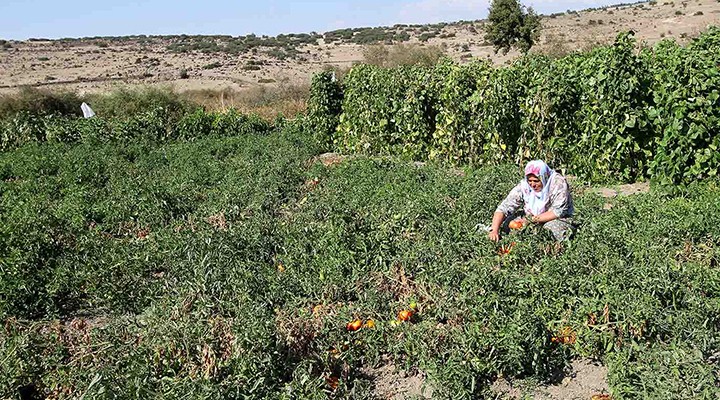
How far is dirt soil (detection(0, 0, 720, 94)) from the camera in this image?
3856 centimetres

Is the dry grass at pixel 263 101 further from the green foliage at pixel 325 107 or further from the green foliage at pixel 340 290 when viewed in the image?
the green foliage at pixel 340 290

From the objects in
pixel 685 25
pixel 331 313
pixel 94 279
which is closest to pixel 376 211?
pixel 331 313

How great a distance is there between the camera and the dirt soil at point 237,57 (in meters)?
38.6

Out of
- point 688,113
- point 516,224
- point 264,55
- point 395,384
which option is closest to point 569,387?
point 395,384

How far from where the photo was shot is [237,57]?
174ft

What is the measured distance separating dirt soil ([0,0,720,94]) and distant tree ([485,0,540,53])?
4.34 metres

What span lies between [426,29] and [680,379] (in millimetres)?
72572

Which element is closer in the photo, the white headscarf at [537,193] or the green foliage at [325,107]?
the white headscarf at [537,193]

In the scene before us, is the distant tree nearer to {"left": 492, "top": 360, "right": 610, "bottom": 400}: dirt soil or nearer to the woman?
the woman

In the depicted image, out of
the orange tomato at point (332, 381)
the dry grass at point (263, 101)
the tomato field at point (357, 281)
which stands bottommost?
the orange tomato at point (332, 381)

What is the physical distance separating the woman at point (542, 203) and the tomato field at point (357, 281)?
28 centimetres

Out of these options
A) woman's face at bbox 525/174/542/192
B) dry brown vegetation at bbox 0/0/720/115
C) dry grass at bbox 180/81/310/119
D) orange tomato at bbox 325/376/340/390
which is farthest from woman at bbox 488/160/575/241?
dry brown vegetation at bbox 0/0/720/115

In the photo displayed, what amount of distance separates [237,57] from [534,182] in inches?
1955

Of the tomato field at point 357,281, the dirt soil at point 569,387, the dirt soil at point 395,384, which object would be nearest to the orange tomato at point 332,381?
the tomato field at point 357,281
